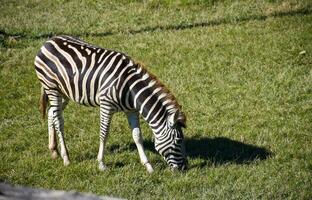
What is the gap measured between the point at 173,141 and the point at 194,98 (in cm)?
358

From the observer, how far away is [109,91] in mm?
8453

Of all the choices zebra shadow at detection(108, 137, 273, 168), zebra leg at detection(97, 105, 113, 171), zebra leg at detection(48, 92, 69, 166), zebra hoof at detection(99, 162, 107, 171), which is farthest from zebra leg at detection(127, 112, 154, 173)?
zebra leg at detection(48, 92, 69, 166)

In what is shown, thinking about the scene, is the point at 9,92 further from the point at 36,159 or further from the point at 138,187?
the point at 138,187

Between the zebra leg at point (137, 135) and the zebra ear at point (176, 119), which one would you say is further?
the zebra leg at point (137, 135)

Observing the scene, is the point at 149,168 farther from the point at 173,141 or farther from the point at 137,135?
the point at 173,141

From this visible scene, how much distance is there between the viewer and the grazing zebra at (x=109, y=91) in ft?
27.5

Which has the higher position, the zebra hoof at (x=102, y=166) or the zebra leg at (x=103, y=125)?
the zebra leg at (x=103, y=125)

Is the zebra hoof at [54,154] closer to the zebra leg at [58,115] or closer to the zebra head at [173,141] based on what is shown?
the zebra leg at [58,115]

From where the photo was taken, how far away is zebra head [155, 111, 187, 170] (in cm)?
833

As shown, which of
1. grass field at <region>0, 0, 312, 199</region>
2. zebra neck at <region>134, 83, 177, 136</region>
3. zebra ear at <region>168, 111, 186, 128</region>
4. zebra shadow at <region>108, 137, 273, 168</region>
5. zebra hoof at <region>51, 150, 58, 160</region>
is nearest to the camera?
zebra ear at <region>168, 111, 186, 128</region>

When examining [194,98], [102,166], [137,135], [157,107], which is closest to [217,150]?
[137,135]

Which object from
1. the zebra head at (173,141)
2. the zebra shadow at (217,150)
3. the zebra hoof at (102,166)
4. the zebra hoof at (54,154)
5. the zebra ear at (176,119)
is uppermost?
the zebra ear at (176,119)

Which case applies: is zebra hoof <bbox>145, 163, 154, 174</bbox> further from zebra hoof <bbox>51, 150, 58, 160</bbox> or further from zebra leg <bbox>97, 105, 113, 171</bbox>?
zebra hoof <bbox>51, 150, 58, 160</bbox>

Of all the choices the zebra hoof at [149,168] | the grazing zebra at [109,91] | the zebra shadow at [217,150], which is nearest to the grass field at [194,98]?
the zebra shadow at [217,150]
